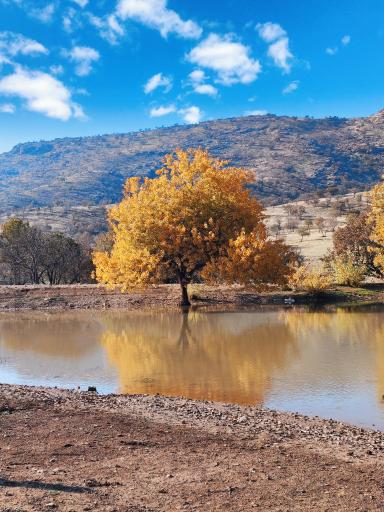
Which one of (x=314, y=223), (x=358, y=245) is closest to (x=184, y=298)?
(x=358, y=245)

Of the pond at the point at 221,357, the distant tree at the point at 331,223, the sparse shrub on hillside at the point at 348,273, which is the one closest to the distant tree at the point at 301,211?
the distant tree at the point at 331,223

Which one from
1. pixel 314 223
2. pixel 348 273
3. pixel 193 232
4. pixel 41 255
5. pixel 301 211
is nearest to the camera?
pixel 193 232

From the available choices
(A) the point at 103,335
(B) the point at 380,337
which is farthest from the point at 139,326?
(B) the point at 380,337

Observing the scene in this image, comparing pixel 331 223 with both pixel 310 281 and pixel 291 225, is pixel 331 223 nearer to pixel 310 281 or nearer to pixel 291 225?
pixel 291 225

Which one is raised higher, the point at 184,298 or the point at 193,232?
the point at 193,232

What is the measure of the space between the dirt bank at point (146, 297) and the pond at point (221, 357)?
5.16 m

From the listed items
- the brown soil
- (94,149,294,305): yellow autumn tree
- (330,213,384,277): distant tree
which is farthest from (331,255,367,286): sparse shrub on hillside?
the brown soil

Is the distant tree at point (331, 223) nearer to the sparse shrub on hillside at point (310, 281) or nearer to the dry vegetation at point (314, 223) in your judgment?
the dry vegetation at point (314, 223)

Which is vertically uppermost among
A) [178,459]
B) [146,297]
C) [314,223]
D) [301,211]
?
[301,211]

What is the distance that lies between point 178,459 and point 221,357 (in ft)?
41.7

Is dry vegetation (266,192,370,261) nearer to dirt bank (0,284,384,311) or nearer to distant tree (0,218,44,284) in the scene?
dirt bank (0,284,384,311)

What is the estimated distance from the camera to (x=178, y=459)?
978 cm

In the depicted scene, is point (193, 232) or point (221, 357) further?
point (193, 232)

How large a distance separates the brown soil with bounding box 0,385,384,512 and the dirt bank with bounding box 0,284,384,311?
28413 millimetres
